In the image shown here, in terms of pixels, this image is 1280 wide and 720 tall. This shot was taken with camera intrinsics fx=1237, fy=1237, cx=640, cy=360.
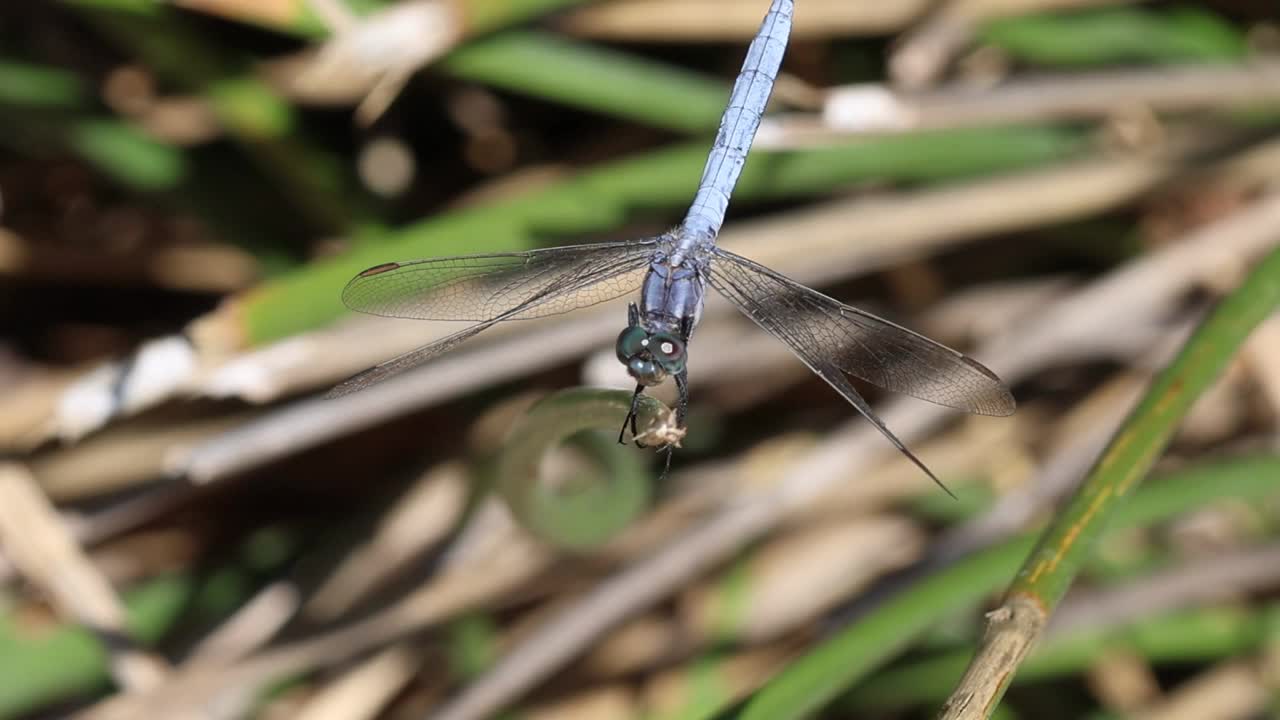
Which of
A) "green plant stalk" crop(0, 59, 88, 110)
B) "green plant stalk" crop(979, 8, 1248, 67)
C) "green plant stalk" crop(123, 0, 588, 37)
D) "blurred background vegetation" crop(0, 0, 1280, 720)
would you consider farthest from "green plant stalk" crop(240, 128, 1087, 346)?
"green plant stalk" crop(0, 59, 88, 110)

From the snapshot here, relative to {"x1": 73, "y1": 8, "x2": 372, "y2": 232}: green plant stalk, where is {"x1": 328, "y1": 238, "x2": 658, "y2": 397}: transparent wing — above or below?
below

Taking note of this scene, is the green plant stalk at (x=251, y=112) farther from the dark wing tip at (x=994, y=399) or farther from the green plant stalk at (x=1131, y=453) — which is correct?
the green plant stalk at (x=1131, y=453)

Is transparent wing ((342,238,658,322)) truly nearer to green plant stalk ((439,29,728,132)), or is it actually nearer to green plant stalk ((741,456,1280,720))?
green plant stalk ((439,29,728,132))

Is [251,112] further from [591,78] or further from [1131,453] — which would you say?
[1131,453]

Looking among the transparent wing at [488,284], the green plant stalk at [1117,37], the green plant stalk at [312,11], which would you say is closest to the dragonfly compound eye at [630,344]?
the transparent wing at [488,284]

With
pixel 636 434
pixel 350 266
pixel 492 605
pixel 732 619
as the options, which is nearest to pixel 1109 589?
pixel 732 619

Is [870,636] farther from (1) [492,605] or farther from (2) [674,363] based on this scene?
(1) [492,605]
